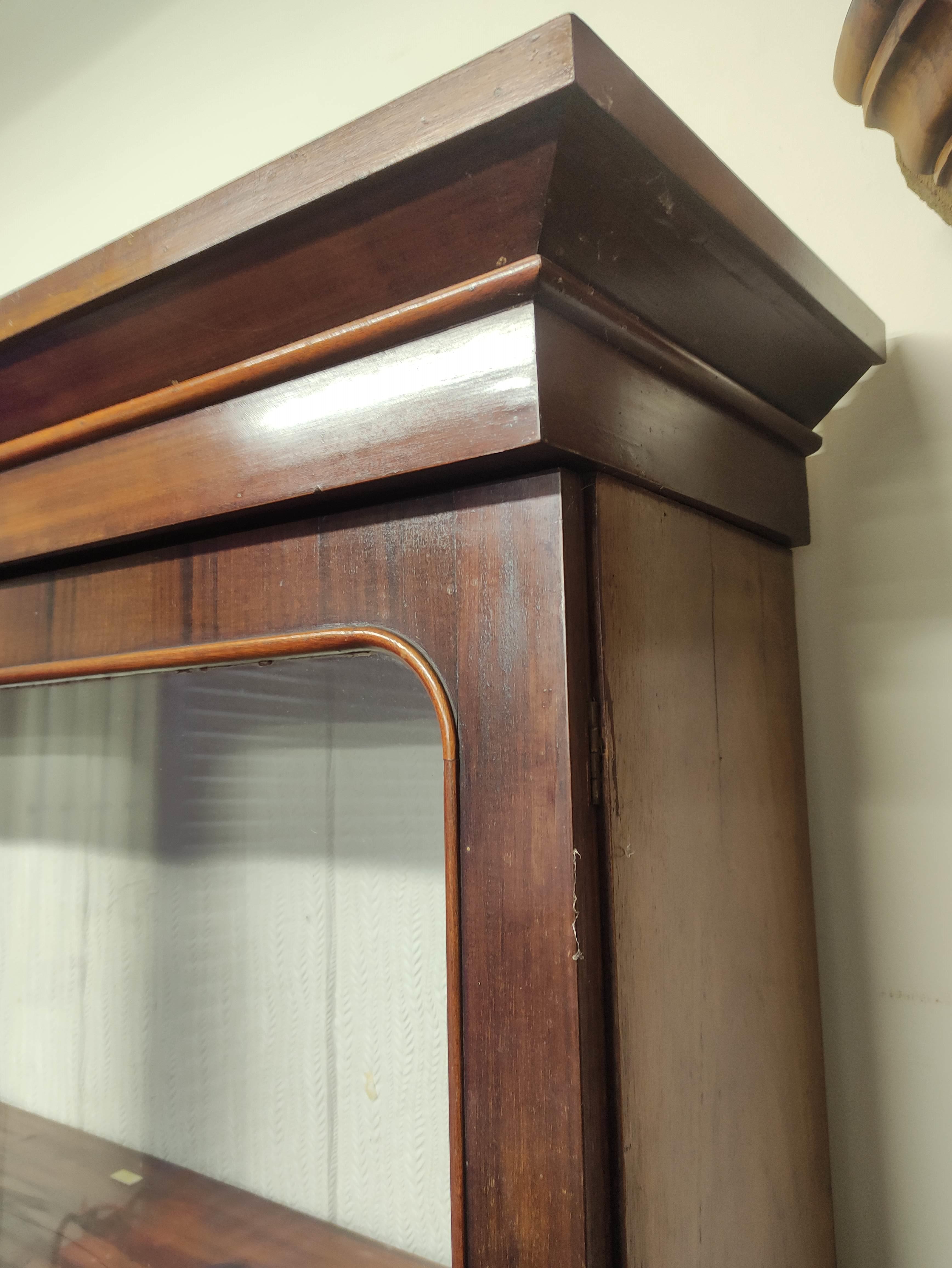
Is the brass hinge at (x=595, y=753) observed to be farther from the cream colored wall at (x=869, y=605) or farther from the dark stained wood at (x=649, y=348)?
the cream colored wall at (x=869, y=605)

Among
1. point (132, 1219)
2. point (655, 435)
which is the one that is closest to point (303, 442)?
point (655, 435)

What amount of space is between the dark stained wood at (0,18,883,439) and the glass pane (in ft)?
0.55

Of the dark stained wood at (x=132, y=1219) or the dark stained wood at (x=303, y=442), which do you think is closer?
the dark stained wood at (x=303, y=442)

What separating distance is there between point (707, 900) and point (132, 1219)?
0.44 m

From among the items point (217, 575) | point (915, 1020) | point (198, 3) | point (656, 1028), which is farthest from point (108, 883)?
point (198, 3)

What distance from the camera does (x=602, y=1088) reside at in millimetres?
334

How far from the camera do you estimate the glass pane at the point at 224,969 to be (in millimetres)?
467

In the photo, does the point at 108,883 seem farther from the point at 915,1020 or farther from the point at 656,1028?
the point at 915,1020

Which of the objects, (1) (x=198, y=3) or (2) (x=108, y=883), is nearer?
(2) (x=108, y=883)

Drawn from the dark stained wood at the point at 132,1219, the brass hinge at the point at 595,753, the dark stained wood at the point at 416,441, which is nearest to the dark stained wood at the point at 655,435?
the dark stained wood at the point at 416,441

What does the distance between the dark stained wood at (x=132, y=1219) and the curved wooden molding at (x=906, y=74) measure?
0.62 metres

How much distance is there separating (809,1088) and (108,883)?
49cm

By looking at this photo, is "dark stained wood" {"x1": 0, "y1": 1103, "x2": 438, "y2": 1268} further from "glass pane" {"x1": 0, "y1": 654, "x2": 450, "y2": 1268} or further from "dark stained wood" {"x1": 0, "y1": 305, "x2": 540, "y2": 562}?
"dark stained wood" {"x1": 0, "y1": 305, "x2": 540, "y2": 562}

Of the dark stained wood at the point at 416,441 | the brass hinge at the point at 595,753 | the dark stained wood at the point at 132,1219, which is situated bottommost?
the dark stained wood at the point at 132,1219
